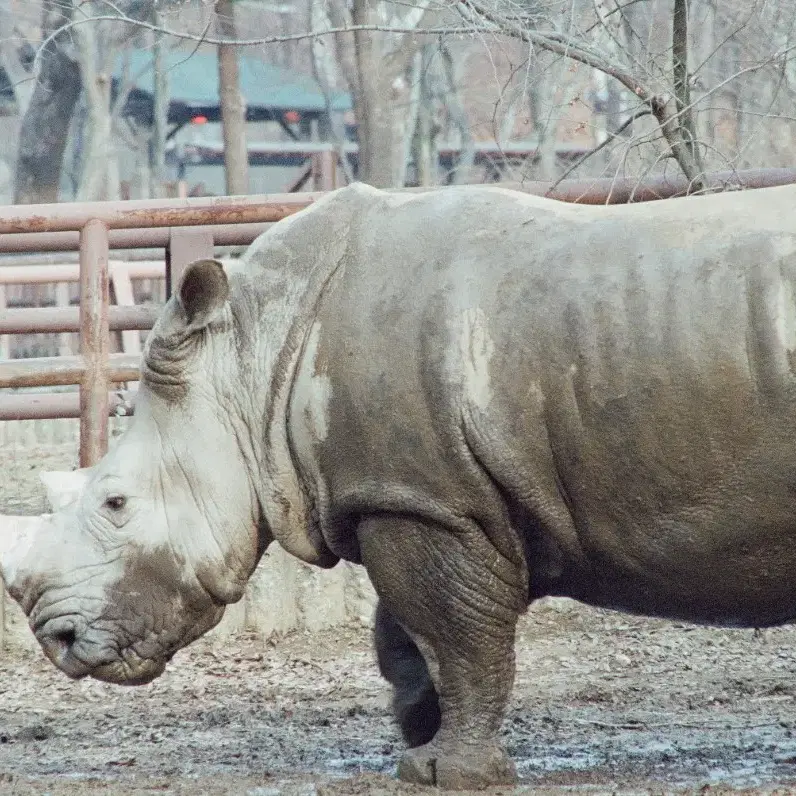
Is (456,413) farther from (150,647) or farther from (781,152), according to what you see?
(781,152)

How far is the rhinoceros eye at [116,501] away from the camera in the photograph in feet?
15.2

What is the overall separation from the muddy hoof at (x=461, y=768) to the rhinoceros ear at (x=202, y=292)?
1.30m

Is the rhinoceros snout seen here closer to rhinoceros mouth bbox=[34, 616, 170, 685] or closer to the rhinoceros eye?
rhinoceros mouth bbox=[34, 616, 170, 685]

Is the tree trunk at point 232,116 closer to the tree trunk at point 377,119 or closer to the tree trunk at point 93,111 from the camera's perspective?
the tree trunk at point 377,119

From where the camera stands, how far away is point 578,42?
695cm

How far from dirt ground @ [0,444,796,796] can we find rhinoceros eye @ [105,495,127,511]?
0.76 meters

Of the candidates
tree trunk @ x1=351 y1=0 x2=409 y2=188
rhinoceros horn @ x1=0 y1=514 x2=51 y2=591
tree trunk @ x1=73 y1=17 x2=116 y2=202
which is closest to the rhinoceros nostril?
rhinoceros horn @ x1=0 y1=514 x2=51 y2=591

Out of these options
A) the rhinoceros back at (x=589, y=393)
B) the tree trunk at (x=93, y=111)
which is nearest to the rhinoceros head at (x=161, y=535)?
the rhinoceros back at (x=589, y=393)

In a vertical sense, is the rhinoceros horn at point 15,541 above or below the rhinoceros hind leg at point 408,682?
above

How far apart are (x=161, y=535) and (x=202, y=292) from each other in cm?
67

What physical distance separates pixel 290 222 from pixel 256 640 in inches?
97.8

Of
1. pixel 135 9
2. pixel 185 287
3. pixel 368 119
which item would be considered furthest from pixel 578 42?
pixel 135 9

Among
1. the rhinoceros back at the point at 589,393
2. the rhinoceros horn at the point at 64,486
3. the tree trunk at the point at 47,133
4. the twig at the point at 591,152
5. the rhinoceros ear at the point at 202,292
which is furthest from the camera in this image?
the tree trunk at the point at 47,133

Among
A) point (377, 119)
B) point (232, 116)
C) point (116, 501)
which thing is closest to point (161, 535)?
point (116, 501)
